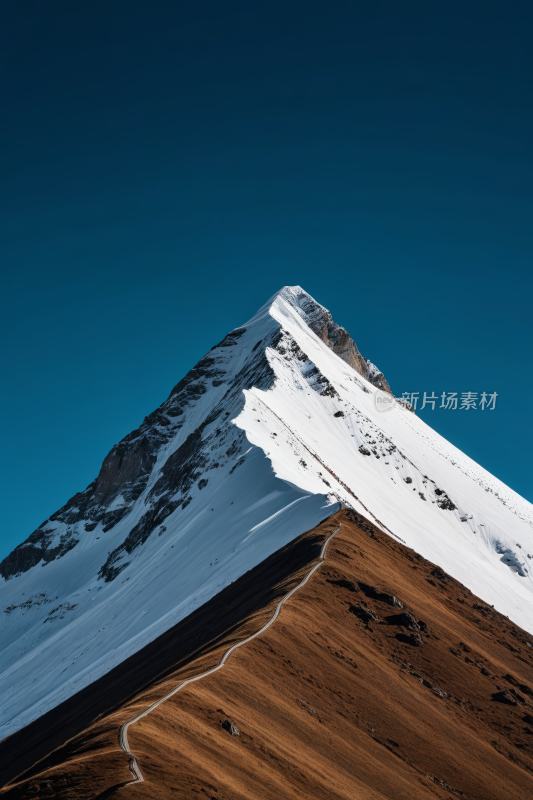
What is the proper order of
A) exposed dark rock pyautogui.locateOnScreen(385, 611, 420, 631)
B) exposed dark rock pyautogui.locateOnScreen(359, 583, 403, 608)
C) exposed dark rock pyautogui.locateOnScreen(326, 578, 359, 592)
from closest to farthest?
exposed dark rock pyautogui.locateOnScreen(385, 611, 420, 631) → exposed dark rock pyautogui.locateOnScreen(326, 578, 359, 592) → exposed dark rock pyautogui.locateOnScreen(359, 583, 403, 608)

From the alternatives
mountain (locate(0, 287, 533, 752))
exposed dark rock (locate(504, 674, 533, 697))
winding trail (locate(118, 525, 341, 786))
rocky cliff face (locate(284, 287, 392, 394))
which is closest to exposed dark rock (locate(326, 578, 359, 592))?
winding trail (locate(118, 525, 341, 786))

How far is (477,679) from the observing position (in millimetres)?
28297

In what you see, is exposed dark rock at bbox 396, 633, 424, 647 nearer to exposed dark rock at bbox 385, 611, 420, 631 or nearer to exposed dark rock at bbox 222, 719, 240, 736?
exposed dark rock at bbox 385, 611, 420, 631

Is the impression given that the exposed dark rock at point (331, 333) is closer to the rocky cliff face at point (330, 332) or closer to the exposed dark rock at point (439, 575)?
the rocky cliff face at point (330, 332)

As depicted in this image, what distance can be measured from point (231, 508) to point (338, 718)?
3912 centimetres

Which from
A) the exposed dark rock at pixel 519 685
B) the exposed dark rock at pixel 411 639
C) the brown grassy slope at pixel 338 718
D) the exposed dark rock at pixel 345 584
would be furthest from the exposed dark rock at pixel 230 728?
the exposed dark rock at pixel 519 685

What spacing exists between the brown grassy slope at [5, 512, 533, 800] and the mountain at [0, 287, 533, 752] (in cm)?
1620

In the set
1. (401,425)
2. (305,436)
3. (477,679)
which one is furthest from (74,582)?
(477,679)

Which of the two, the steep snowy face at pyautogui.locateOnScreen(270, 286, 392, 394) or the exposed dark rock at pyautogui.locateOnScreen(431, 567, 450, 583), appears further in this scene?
the steep snowy face at pyautogui.locateOnScreen(270, 286, 392, 394)

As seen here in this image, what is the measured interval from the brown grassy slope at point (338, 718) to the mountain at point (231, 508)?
1620cm

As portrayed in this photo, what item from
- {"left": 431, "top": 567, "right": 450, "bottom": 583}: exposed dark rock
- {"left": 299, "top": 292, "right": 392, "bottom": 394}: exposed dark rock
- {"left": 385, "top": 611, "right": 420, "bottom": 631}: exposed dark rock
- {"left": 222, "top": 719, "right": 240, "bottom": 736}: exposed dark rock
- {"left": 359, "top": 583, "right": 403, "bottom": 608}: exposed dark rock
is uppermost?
{"left": 299, "top": 292, "right": 392, "bottom": 394}: exposed dark rock

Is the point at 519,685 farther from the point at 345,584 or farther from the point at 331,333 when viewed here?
the point at 331,333

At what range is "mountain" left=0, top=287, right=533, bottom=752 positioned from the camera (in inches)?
2144

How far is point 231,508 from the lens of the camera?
197ft
